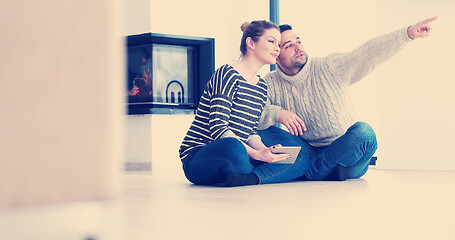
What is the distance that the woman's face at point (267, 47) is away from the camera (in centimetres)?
278

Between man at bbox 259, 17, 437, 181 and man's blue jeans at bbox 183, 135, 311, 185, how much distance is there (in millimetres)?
110

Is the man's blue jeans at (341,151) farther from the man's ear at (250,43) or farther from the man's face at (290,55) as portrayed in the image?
the man's ear at (250,43)

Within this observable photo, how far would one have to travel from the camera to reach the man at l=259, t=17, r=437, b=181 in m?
2.86

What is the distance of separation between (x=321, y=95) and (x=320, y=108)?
0.23ft

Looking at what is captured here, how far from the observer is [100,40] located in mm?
573

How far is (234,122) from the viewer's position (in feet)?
8.70

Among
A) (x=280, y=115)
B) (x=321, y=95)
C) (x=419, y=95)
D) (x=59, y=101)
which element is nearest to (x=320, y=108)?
(x=321, y=95)

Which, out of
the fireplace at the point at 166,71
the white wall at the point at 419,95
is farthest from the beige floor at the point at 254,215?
the fireplace at the point at 166,71

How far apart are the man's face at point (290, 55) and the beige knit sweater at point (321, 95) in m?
0.03

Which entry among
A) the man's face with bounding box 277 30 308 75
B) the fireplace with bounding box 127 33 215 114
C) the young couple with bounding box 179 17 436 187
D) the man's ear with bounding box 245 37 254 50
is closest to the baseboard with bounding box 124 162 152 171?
the fireplace with bounding box 127 33 215 114

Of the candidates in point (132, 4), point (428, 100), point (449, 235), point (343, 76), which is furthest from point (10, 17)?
point (132, 4)

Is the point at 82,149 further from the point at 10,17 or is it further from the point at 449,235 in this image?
the point at 449,235

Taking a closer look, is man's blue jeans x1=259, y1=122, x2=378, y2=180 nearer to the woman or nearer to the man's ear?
the woman

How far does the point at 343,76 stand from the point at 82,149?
2.55 meters
